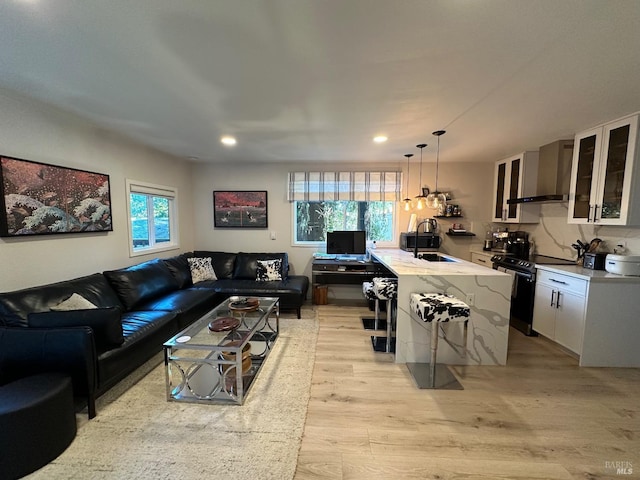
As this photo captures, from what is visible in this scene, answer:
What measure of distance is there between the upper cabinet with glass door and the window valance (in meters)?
2.23

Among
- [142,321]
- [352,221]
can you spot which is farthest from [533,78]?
[142,321]

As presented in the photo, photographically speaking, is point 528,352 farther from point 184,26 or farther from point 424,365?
point 184,26

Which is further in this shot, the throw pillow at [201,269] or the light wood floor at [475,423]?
the throw pillow at [201,269]

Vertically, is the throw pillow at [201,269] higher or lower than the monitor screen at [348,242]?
lower

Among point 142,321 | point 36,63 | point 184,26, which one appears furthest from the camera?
point 142,321

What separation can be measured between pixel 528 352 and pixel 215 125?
4200mm

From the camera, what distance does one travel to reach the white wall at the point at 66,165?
2215 millimetres

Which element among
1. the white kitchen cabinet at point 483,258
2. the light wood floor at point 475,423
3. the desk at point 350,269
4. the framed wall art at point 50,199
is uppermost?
the framed wall art at point 50,199

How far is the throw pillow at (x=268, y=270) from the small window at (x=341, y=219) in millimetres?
653

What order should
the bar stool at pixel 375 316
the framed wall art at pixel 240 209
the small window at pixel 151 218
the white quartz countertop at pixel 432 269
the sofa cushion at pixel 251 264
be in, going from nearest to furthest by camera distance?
1. the white quartz countertop at pixel 432 269
2. the bar stool at pixel 375 316
3. the small window at pixel 151 218
4. the sofa cushion at pixel 251 264
5. the framed wall art at pixel 240 209

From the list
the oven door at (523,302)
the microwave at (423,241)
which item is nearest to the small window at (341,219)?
the microwave at (423,241)

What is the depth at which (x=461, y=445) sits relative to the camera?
171 cm

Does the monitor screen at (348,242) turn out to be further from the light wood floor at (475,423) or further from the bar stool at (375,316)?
the light wood floor at (475,423)

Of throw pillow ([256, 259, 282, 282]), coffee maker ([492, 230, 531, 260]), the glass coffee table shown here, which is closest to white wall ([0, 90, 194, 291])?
the glass coffee table
